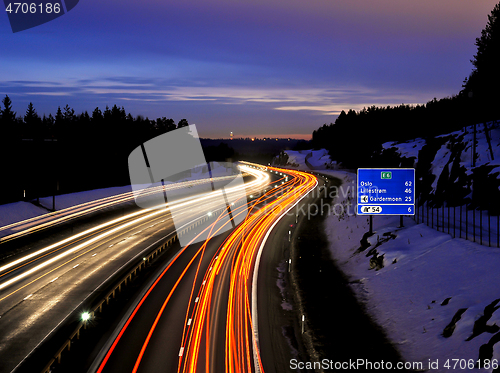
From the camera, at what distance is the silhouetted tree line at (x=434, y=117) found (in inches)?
1906

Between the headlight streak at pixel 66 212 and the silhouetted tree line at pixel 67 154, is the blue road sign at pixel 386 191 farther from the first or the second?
the silhouetted tree line at pixel 67 154

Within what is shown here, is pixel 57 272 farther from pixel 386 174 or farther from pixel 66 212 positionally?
pixel 386 174

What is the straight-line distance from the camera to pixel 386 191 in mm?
28781

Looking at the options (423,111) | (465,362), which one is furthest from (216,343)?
(423,111)

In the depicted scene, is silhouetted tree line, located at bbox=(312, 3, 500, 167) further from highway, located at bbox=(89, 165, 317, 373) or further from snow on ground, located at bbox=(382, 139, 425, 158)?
highway, located at bbox=(89, 165, 317, 373)

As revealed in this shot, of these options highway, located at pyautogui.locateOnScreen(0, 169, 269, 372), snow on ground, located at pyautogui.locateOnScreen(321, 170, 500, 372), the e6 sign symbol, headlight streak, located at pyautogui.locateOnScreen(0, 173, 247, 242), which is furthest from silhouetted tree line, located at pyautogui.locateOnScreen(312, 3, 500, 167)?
headlight streak, located at pyautogui.locateOnScreen(0, 173, 247, 242)

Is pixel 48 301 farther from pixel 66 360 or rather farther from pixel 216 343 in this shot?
pixel 216 343

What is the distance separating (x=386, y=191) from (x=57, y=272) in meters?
24.4

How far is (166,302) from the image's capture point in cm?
2088

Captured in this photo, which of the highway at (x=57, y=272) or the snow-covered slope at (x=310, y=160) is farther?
the snow-covered slope at (x=310, y=160)

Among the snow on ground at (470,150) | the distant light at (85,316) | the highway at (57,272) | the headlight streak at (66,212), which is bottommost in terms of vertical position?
the highway at (57,272)

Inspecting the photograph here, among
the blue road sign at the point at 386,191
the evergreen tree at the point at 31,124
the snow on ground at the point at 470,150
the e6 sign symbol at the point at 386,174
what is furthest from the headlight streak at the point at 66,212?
the evergreen tree at the point at 31,124

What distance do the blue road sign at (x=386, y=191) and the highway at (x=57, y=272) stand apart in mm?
18030

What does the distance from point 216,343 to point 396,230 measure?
19067 mm
